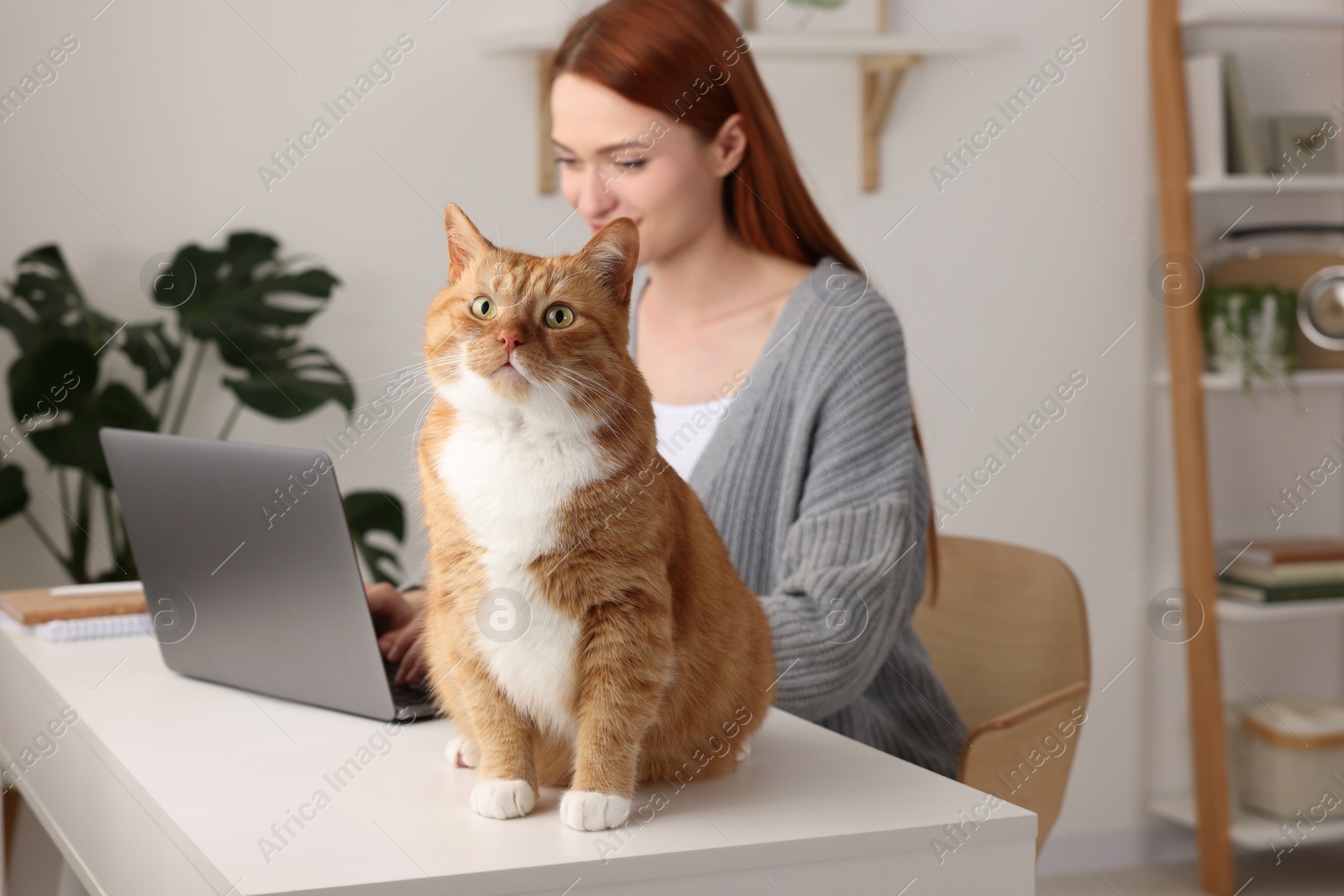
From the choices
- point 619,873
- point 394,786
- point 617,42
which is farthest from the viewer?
point 617,42

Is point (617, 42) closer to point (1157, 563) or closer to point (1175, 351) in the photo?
point (1175, 351)

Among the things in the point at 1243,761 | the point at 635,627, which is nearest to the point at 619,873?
the point at 635,627

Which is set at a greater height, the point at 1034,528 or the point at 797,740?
the point at 797,740

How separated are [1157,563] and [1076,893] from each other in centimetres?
79

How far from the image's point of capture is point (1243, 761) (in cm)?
273

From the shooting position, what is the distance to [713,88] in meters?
1.40

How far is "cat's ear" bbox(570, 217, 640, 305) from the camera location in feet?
2.36

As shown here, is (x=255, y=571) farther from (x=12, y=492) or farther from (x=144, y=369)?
(x=12, y=492)

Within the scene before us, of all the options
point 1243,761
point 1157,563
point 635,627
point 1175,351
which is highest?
point 635,627

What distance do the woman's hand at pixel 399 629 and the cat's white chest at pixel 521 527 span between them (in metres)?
0.28

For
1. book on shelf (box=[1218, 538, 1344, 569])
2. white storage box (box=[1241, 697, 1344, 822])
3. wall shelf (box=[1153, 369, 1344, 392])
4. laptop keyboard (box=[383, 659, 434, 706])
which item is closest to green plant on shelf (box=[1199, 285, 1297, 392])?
wall shelf (box=[1153, 369, 1344, 392])

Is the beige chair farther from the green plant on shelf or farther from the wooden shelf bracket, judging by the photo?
the green plant on shelf

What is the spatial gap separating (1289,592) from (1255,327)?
583mm

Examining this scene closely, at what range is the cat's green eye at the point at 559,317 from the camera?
71cm
